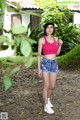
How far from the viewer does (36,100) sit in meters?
6.42

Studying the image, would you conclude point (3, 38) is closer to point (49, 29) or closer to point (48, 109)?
point (49, 29)

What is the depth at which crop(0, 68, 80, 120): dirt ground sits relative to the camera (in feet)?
18.0

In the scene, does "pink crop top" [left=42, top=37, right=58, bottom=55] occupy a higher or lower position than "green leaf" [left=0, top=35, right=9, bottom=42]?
lower

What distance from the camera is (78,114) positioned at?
555 cm

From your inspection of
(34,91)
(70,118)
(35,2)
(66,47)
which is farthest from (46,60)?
(35,2)

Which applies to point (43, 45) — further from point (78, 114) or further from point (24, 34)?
point (24, 34)

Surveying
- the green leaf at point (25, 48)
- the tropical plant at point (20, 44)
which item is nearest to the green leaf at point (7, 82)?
the tropical plant at point (20, 44)

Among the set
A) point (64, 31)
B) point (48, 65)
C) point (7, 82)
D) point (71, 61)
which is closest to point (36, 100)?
point (48, 65)

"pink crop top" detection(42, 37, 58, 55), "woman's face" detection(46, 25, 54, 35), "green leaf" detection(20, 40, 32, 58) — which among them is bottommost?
"pink crop top" detection(42, 37, 58, 55)

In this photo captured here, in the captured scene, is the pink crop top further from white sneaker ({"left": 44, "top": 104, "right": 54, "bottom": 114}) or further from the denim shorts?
white sneaker ({"left": 44, "top": 104, "right": 54, "bottom": 114})

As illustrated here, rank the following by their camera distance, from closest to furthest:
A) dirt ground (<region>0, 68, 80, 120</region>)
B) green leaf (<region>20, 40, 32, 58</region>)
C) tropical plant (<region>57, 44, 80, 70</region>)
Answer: green leaf (<region>20, 40, 32, 58</region>), dirt ground (<region>0, 68, 80, 120</region>), tropical plant (<region>57, 44, 80, 70</region>)

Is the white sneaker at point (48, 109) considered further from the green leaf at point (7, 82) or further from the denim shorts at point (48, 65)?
the green leaf at point (7, 82)

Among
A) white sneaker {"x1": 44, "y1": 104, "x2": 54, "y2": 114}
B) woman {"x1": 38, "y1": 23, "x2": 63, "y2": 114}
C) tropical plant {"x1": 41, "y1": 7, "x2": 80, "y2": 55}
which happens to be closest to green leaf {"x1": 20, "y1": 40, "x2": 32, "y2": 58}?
woman {"x1": 38, "y1": 23, "x2": 63, "y2": 114}

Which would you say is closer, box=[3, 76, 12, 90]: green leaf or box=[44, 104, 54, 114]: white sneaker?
box=[3, 76, 12, 90]: green leaf
